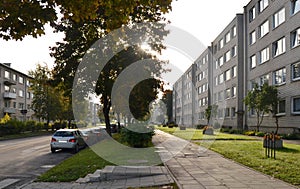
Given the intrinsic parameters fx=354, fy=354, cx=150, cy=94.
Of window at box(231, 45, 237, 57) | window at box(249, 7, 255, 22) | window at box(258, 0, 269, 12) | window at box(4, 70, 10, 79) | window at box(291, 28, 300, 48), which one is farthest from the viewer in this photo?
window at box(4, 70, 10, 79)

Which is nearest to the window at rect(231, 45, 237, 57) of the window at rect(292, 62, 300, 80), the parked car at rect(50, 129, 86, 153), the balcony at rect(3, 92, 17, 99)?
the window at rect(292, 62, 300, 80)

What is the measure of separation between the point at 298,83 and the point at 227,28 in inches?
1032

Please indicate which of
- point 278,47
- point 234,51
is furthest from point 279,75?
point 234,51

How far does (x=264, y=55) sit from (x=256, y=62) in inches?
104

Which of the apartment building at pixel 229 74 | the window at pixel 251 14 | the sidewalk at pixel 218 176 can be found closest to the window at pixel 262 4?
the window at pixel 251 14

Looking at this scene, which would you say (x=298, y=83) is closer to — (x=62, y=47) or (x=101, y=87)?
(x=101, y=87)

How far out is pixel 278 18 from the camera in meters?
34.7

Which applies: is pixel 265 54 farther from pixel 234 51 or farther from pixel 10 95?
pixel 10 95

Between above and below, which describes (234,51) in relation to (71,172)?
above

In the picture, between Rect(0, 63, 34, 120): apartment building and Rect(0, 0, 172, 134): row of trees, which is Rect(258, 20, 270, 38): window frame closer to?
Rect(0, 0, 172, 134): row of trees

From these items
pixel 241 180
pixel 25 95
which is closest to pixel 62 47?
pixel 241 180

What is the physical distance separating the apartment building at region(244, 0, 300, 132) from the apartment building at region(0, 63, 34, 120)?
36.7 m

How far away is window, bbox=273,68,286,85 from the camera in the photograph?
1312 inches

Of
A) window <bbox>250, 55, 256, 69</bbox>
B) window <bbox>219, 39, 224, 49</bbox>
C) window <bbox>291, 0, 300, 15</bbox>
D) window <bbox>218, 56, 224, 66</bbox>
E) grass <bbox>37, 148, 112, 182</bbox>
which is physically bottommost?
A: grass <bbox>37, 148, 112, 182</bbox>
